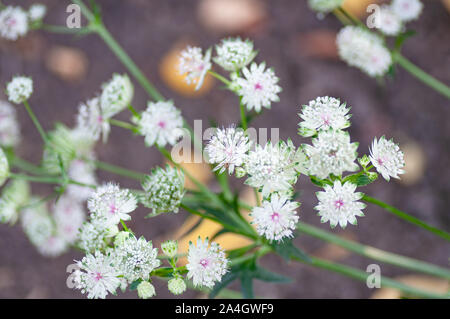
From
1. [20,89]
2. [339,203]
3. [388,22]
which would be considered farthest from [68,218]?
[388,22]

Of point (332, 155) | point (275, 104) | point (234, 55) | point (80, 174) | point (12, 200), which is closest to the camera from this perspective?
point (332, 155)

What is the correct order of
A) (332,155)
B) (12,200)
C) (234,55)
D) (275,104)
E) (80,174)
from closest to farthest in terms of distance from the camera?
(332,155)
(234,55)
(12,200)
(80,174)
(275,104)

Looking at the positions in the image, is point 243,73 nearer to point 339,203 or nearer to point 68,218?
point 339,203

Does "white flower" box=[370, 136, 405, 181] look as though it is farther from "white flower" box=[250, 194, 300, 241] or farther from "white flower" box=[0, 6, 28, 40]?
"white flower" box=[0, 6, 28, 40]

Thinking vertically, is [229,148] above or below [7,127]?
below

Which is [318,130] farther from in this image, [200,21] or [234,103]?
[200,21]

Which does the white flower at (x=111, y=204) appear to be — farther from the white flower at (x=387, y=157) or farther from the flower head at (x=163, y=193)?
the white flower at (x=387, y=157)

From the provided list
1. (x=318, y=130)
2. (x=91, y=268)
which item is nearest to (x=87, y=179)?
(x=91, y=268)

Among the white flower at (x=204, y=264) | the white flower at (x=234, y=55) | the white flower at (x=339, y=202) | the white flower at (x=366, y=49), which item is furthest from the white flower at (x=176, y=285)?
the white flower at (x=366, y=49)

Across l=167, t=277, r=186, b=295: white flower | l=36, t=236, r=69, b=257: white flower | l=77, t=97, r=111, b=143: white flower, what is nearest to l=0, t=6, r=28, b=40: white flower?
l=77, t=97, r=111, b=143: white flower
